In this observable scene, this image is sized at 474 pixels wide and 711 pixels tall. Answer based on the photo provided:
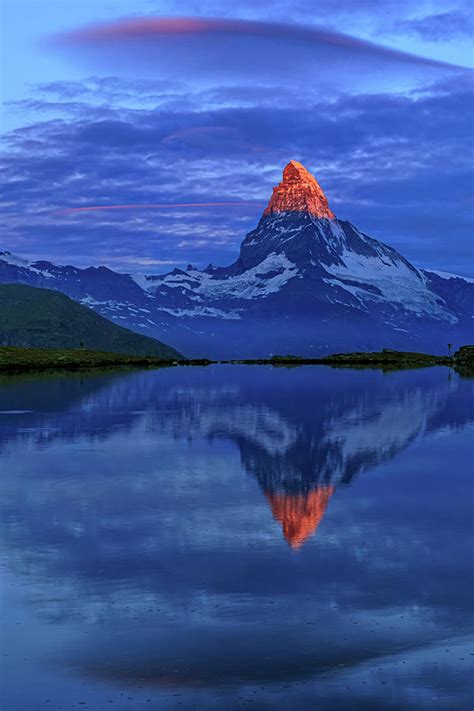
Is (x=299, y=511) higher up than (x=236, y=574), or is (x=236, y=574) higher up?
(x=299, y=511)

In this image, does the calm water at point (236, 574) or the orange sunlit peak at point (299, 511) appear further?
the orange sunlit peak at point (299, 511)

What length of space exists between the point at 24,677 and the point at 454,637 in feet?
34.7

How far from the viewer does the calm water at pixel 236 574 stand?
21.6m

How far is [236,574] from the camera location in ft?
100

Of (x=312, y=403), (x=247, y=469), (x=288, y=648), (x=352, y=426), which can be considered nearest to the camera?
(x=288, y=648)

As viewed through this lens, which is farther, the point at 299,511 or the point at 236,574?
the point at 299,511

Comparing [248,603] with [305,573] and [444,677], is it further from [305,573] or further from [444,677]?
[444,677]

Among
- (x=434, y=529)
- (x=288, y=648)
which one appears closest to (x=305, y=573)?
(x=288, y=648)

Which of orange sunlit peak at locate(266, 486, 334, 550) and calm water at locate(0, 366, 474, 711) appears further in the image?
orange sunlit peak at locate(266, 486, 334, 550)

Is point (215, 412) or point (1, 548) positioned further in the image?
point (215, 412)

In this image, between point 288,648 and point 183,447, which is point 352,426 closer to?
point 183,447

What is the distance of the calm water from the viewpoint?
70.7 feet

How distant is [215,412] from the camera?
3782 inches

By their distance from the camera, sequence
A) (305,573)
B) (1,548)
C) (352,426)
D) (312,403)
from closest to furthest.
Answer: (305,573)
(1,548)
(352,426)
(312,403)
